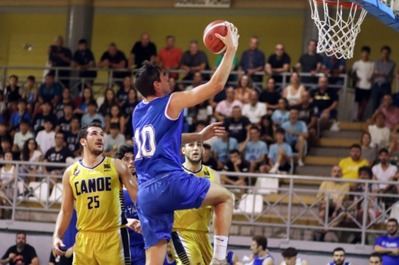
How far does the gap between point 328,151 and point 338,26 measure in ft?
27.8

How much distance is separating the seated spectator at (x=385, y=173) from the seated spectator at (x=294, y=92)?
8.65ft

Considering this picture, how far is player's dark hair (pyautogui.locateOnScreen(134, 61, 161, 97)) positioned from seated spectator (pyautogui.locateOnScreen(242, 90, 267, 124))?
36.0 ft

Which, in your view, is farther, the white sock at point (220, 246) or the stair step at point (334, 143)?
the stair step at point (334, 143)

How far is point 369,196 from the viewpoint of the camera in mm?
18609

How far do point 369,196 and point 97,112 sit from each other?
6.69 m

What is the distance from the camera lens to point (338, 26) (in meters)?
13.8

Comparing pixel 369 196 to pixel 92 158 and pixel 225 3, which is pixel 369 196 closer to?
pixel 92 158

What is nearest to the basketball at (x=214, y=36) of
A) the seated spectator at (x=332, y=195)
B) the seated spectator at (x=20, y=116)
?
the seated spectator at (x=332, y=195)

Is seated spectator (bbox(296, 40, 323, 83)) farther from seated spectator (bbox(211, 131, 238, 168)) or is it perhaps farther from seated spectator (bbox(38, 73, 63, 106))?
seated spectator (bbox(38, 73, 63, 106))

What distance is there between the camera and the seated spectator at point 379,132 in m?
20.9

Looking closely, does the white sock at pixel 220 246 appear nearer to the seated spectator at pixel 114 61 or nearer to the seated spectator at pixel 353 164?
the seated spectator at pixel 353 164

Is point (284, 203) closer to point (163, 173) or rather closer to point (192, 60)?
point (192, 60)

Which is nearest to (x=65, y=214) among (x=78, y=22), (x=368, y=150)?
(x=368, y=150)

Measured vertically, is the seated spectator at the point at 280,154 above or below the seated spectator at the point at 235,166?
above
